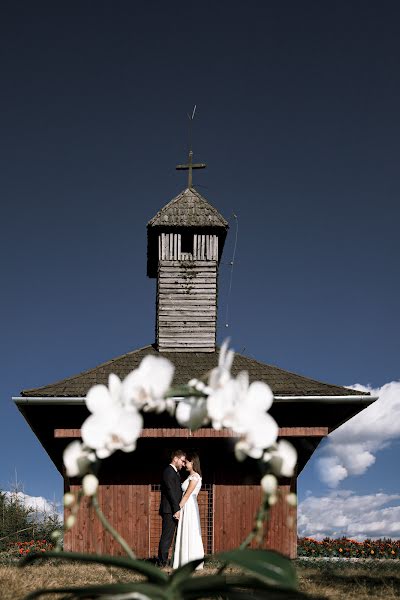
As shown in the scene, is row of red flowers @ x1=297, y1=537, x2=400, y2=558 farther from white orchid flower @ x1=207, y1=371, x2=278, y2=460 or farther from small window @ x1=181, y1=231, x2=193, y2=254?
white orchid flower @ x1=207, y1=371, x2=278, y2=460

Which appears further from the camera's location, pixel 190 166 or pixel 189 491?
pixel 190 166

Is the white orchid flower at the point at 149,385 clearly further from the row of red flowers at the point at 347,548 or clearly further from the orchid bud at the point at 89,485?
the row of red flowers at the point at 347,548

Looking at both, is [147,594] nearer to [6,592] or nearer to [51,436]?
[6,592]

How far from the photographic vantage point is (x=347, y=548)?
16.5 metres

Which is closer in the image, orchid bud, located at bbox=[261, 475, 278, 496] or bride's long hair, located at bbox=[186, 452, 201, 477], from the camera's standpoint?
orchid bud, located at bbox=[261, 475, 278, 496]

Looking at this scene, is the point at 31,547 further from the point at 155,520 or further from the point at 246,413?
the point at 246,413

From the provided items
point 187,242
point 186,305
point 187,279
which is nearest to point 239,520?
point 186,305

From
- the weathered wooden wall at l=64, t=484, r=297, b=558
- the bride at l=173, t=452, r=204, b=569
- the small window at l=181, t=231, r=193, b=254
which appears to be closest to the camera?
the bride at l=173, t=452, r=204, b=569

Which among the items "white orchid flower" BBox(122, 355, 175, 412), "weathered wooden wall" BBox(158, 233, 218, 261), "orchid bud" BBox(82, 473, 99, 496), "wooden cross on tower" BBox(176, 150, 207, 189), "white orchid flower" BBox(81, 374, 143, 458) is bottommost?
"orchid bud" BBox(82, 473, 99, 496)

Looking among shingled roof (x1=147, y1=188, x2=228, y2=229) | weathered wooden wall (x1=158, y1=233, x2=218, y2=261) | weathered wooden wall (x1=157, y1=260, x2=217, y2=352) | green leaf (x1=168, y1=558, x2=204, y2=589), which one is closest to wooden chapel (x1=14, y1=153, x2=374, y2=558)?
weathered wooden wall (x1=157, y1=260, x2=217, y2=352)

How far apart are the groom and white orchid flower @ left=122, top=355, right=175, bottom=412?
800 cm

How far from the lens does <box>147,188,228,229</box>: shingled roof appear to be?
16.6 meters

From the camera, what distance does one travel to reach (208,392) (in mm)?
1875

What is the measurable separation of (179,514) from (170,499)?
0.25 meters
